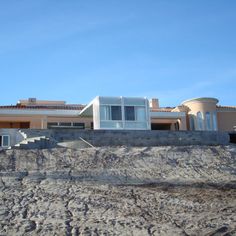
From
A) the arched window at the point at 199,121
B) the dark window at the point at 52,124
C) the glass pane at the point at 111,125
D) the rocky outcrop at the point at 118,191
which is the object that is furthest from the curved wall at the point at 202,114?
the rocky outcrop at the point at 118,191

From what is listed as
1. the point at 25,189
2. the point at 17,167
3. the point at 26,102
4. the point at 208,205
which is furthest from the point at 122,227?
the point at 26,102

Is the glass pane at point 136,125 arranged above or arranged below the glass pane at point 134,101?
below

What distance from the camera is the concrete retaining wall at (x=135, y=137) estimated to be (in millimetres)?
23859

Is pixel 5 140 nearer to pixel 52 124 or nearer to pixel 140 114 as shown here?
pixel 52 124

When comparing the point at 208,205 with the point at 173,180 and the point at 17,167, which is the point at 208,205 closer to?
the point at 173,180

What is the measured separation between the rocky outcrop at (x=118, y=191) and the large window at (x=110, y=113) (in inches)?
384

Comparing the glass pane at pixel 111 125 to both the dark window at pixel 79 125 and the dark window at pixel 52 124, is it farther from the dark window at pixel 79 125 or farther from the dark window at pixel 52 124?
the dark window at pixel 52 124

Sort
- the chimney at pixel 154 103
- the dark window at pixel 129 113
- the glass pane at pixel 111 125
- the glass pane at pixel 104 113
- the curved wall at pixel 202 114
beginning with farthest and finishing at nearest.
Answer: the chimney at pixel 154 103, the curved wall at pixel 202 114, the dark window at pixel 129 113, the glass pane at pixel 104 113, the glass pane at pixel 111 125

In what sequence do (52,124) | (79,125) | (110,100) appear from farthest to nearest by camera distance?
1. (79,125)
2. (52,124)
3. (110,100)

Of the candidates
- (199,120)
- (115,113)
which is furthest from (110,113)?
(199,120)

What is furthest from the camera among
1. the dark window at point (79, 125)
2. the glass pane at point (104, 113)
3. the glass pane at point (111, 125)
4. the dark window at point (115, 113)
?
the dark window at point (79, 125)

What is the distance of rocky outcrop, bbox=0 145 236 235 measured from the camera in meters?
11.1

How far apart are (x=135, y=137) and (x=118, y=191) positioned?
35.3 feet

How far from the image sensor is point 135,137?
80.9 ft
